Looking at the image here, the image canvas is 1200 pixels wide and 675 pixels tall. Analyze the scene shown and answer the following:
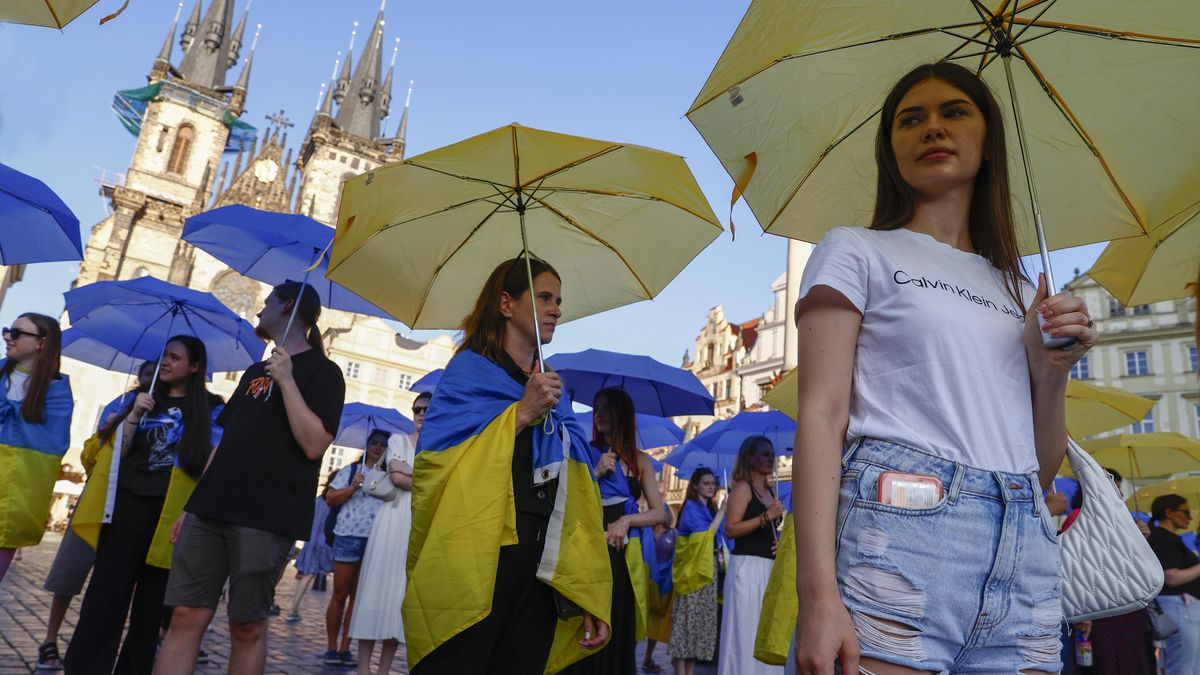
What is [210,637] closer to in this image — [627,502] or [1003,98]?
[627,502]

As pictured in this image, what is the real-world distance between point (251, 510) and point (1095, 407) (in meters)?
7.71

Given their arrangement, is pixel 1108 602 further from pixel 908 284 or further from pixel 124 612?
pixel 124 612

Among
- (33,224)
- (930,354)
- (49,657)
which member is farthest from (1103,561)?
(33,224)

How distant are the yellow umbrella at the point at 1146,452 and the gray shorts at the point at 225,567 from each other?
9.03 meters

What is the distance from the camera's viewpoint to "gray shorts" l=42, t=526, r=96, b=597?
18.7 ft

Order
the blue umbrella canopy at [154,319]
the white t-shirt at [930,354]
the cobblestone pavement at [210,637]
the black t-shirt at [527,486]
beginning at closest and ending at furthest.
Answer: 1. the white t-shirt at [930,354]
2. the black t-shirt at [527,486]
3. the cobblestone pavement at [210,637]
4. the blue umbrella canopy at [154,319]

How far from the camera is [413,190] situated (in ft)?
13.8

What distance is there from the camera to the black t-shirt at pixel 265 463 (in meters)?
3.95

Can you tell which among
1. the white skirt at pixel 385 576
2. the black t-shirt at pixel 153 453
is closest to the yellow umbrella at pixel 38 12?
the black t-shirt at pixel 153 453

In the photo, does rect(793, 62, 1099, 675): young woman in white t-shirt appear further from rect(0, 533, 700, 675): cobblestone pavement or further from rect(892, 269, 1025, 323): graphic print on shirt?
rect(0, 533, 700, 675): cobblestone pavement

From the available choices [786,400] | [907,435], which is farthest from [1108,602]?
[786,400]

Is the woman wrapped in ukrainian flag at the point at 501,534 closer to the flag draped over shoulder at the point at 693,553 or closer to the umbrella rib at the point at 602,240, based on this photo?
the umbrella rib at the point at 602,240

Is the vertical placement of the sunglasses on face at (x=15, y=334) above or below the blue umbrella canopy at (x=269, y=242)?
below

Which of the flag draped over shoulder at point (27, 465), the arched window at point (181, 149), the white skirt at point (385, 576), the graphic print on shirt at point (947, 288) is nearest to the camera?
the graphic print on shirt at point (947, 288)
